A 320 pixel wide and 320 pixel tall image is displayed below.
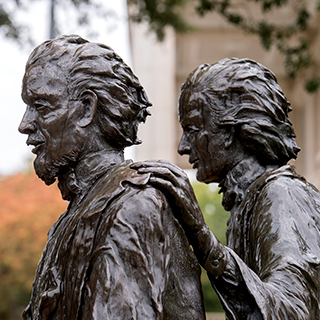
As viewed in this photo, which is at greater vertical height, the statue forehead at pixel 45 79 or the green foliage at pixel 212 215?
the statue forehead at pixel 45 79

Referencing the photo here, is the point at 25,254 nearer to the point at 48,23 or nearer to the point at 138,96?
the point at 48,23

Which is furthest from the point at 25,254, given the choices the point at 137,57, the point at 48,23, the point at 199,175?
the point at 199,175

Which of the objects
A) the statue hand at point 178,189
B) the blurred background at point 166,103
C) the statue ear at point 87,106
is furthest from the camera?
the blurred background at point 166,103

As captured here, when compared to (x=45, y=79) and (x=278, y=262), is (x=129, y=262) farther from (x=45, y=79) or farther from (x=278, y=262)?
(x=45, y=79)

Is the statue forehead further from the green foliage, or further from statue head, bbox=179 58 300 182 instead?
the green foliage

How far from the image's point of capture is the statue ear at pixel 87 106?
3.01 metres

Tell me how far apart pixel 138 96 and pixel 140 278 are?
40.1 inches

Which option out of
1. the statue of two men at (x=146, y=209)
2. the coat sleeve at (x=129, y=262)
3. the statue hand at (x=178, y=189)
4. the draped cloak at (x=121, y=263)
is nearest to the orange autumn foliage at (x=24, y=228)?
the statue of two men at (x=146, y=209)

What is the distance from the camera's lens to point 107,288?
251 cm

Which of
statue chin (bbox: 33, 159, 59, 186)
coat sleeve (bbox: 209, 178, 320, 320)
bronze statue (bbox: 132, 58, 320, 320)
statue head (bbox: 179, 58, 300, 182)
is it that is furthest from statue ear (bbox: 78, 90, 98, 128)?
statue head (bbox: 179, 58, 300, 182)

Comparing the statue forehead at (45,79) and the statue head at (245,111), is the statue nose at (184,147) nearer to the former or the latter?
the statue head at (245,111)

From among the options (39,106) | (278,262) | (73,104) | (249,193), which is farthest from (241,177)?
(39,106)

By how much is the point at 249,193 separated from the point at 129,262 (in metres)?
1.24

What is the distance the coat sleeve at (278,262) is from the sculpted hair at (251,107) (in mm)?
370
